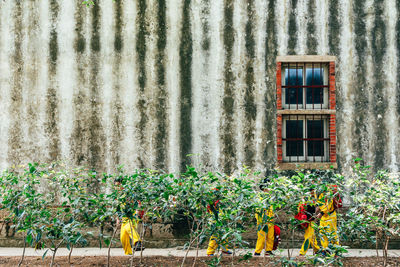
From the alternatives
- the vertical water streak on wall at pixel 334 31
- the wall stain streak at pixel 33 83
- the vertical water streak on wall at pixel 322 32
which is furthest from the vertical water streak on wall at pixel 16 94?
the vertical water streak on wall at pixel 334 31

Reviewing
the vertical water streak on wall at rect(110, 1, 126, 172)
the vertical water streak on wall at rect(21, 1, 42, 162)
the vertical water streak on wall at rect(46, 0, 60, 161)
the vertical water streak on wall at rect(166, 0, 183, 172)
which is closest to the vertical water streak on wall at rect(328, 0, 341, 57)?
the vertical water streak on wall at rect(166, 0, 183, 172)

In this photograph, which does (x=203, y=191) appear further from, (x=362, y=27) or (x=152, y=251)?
(x=362, y=27)

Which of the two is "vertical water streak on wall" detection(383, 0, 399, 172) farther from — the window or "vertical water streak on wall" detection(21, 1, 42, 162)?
"vertical water streak on wall" detection(21, 1, 42, 162)

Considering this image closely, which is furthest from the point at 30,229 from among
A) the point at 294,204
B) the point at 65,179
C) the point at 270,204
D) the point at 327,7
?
the point at 327,7

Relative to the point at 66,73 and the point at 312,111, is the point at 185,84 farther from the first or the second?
the point at 312,111

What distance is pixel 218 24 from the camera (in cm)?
855

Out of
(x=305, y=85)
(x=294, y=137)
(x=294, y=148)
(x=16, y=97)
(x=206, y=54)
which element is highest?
(x=206, y=54)

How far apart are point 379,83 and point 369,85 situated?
→ 22 cm

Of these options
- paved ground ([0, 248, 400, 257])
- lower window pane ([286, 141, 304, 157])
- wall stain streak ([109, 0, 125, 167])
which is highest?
wall stain streak ([109, 0, 125, 167])

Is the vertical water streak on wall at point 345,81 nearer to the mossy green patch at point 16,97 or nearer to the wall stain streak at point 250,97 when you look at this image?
the wall stain streak at point 250,97

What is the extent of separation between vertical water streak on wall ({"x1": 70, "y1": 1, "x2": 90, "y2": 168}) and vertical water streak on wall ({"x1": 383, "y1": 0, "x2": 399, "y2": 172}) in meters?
6.36

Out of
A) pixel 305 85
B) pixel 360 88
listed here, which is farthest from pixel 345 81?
pixel 305 85

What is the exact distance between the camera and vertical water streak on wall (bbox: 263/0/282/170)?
27.6ft

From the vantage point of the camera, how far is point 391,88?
8.44 m
